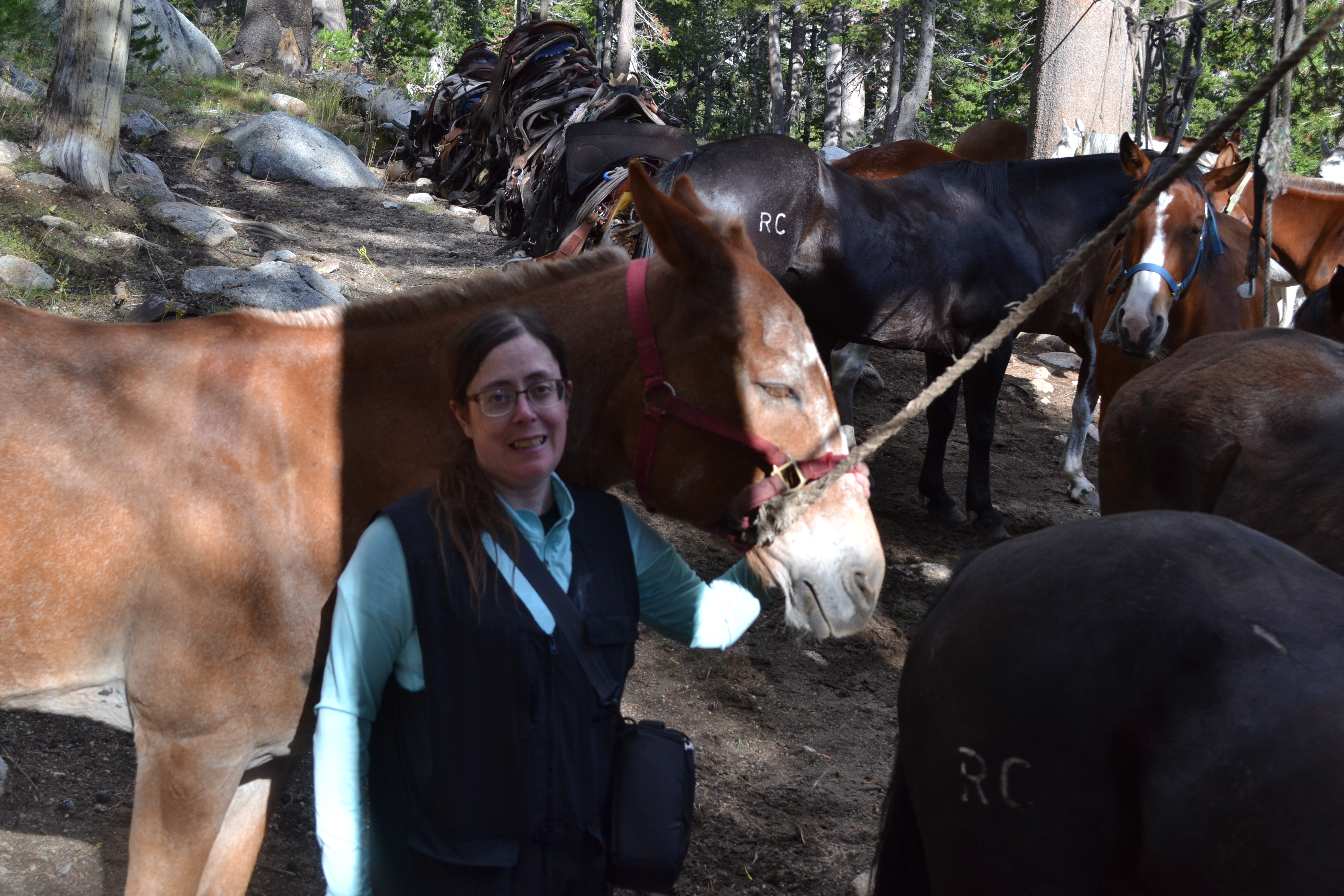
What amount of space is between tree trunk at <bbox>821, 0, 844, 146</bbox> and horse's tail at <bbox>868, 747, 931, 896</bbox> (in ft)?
77.6

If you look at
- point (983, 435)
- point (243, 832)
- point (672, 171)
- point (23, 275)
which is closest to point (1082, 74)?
point (983, 435)

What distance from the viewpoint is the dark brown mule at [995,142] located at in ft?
35.7

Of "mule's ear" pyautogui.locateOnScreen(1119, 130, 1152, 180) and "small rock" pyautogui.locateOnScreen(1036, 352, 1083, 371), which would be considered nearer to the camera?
"mule's ear" pyautogui.locateOnScreen(1119, 130, 1152, 180)

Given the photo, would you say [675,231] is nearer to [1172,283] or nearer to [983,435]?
[1172,283]

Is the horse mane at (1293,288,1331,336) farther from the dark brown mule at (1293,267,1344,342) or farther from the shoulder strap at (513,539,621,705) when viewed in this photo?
the shoulder strap at (513,539,621,705)

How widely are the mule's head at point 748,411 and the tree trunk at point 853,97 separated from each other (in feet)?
72.0

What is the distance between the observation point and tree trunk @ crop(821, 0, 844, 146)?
2375 centimetres

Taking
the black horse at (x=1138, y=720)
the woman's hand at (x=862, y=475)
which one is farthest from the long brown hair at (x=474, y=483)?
the black horse at (x=1138, y=720)

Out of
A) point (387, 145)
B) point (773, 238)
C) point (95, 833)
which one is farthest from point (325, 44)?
point (95, 833)

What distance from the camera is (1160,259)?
185 inches

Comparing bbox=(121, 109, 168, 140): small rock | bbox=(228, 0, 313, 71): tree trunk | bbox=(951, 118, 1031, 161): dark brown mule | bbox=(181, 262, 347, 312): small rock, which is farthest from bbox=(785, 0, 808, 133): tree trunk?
bbox=(181, 262, 347, 312): small rock

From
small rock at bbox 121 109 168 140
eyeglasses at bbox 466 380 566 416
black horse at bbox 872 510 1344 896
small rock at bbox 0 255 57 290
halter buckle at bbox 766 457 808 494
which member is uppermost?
small rock at bbox 121 109 168 140

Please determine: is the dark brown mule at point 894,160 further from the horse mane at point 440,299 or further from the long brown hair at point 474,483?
the long brown hair at point 474,483

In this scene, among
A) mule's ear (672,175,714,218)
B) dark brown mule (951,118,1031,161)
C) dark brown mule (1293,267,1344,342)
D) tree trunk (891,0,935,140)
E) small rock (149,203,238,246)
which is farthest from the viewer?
tree trunk (891,0,935,140)
